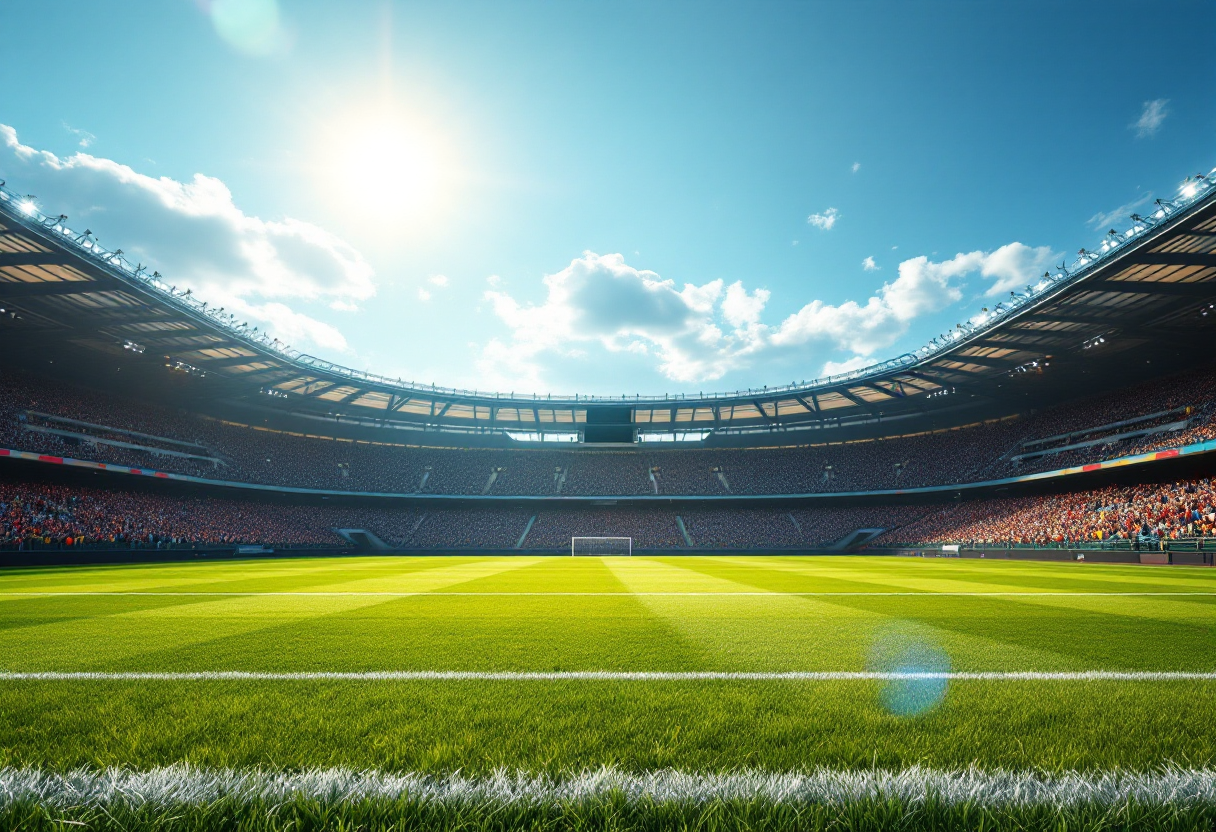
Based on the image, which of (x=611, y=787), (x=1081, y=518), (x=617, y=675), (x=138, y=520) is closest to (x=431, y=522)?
(x=138, y=520)

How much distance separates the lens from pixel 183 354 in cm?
3438

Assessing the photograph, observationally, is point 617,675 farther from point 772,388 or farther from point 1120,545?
point 772,388

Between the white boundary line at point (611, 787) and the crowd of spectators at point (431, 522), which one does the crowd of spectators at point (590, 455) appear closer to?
the crowd of spectators at point (431, 522)

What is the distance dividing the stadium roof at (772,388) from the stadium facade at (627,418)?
0.49ft

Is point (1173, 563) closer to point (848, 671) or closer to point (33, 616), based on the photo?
point (848, 671)

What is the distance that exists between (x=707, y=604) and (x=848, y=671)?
4.24 meters

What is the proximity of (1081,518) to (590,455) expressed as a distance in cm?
3867

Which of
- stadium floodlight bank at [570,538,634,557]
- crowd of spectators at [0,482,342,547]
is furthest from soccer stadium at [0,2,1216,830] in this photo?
stadium floodlight bank at [570,538,634,557]

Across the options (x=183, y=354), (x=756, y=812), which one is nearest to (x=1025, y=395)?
(x=756, y=812)

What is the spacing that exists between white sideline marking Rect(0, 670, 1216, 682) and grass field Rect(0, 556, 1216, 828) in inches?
1.1

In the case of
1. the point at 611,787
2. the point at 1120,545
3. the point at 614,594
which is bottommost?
the point at 1120,545

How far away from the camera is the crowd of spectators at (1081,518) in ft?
77.9

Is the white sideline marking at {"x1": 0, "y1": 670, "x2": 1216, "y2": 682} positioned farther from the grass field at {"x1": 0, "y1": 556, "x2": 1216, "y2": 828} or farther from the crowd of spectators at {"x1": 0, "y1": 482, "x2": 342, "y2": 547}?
the crowd of spectators at {"x1": 0, "y1": 482, "x2": 342, "y2": 547}

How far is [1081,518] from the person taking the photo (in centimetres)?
2919
